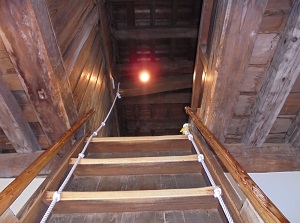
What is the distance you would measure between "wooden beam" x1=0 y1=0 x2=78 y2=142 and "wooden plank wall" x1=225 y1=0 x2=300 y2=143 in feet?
5.76

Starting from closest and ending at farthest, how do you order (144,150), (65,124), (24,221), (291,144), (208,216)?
(24,221)
(208,216)
(65,124)
(144,150)
(291,144)

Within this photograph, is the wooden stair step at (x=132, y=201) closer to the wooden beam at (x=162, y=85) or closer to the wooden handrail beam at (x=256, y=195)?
the wooden handrail beam at (x=256, y=195)

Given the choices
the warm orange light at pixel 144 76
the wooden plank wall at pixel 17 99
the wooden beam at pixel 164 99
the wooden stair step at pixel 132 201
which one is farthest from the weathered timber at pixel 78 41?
the wooden beam at pixel 164 99

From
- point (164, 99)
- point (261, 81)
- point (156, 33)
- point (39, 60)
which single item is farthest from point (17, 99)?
point (164, 99)

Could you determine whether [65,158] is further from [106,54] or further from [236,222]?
[106,54]

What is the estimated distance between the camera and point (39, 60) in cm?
173

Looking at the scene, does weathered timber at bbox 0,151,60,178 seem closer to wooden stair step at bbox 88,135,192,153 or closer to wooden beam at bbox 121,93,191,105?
wooden stair step at bbox 88,135,192,153

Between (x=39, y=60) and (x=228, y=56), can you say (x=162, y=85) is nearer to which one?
(x=228, y=56)

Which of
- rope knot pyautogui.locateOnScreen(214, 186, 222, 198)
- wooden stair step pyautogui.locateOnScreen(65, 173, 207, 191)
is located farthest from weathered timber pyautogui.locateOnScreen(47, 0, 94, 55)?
rope knot pyautogui.locateOnScreen(214, 186, 222, 198)

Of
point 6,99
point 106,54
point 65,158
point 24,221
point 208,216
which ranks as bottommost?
point 24,221

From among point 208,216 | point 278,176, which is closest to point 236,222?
point 208,216

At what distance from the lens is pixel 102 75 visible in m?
3.95

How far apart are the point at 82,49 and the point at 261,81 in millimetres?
2126

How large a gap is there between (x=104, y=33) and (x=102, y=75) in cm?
77
